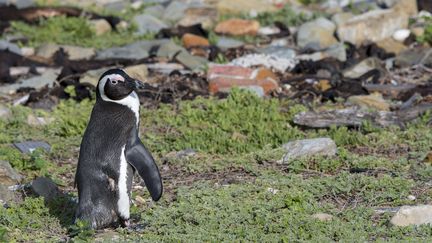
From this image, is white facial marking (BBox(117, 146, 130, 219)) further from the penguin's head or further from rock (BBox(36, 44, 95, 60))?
rock (BBox(36, 44, 95, 60))

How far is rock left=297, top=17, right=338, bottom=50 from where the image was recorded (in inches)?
514

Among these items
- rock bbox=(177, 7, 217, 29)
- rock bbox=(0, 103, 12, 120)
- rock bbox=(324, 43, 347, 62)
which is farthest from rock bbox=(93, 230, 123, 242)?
rock bbox=(177, 7, 217, 29)

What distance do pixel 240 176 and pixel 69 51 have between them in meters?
5.56

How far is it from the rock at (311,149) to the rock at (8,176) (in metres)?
2.07

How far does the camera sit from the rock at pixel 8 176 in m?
7.62

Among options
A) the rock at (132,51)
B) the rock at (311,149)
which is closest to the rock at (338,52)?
the rock at (132,51)

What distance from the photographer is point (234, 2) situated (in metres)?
15.5

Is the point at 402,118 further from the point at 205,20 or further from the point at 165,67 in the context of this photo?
the point at 205,20

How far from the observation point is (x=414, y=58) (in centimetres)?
1193

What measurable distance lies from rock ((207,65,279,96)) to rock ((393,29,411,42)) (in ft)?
8.13

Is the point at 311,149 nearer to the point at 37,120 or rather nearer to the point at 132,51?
the point at 37,120

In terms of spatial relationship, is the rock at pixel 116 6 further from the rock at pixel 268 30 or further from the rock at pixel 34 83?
the rock at pixel 34 83

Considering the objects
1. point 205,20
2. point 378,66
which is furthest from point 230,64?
point 205,20

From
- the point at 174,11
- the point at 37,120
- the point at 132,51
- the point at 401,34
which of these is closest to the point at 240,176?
the point at 37,120
